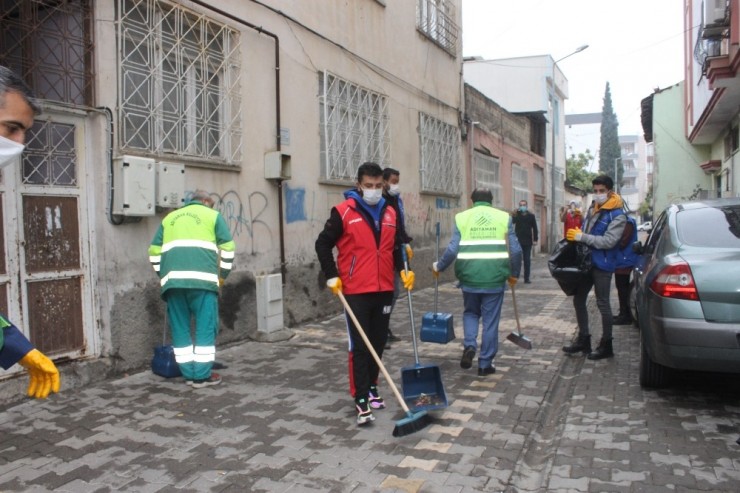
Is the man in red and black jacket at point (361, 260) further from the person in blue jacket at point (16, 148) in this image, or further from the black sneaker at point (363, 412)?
the person in blue jacket at point (16, 148)

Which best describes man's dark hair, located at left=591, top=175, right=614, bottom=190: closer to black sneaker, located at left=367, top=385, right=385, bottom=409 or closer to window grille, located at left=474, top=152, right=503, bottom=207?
black sneaker, located at left=367, top=385, right=385, bottom=409

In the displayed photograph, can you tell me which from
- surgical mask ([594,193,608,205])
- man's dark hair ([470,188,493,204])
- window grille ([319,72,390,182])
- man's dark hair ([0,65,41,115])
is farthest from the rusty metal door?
surgical mask ([594,193,608,205])

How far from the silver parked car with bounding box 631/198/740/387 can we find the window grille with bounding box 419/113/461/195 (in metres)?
7.69

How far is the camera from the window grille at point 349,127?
8625mm

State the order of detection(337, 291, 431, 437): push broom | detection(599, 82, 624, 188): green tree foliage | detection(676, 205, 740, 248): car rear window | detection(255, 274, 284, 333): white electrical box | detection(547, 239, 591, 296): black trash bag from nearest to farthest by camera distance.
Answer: detection(337, 291, 431, 437): push broom < detection(676, 205, 740, 248): car rear window < detection(547, 239, 591, 296): black trash bag < detection(255, 274, 284, 333): white electrical box < detection(599, 82, 624, 188): green tree foliage

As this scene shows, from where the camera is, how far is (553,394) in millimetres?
5031

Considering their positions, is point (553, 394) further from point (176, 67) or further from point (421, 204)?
point (421, 204)

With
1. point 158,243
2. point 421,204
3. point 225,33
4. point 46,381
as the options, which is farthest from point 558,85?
point 46,381

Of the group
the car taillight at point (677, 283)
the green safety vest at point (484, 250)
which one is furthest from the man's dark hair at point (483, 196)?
the car taillight at point (677, 283)

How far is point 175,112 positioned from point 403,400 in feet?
12.7

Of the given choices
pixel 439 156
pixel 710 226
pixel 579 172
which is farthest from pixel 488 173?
pixel 579 172

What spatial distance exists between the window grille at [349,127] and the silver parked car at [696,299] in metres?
5.16

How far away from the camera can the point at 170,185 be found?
573cm

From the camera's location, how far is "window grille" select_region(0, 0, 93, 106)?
16.7 ft
